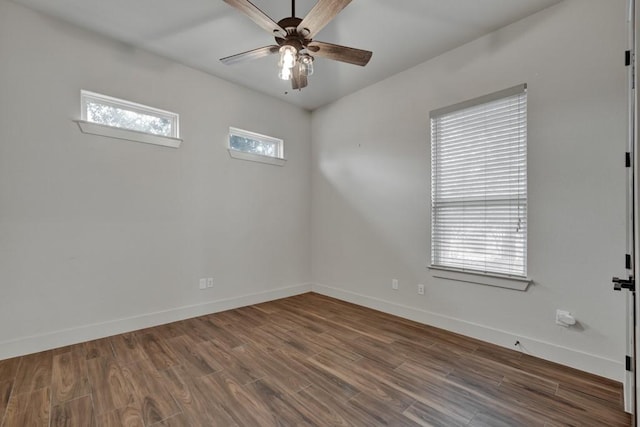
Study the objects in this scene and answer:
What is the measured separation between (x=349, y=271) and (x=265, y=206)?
5.05 feet

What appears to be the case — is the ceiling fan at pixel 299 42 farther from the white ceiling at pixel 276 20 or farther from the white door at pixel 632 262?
the white door at pixel 632 262

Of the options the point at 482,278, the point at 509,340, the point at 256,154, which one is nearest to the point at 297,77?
the point at 256,154

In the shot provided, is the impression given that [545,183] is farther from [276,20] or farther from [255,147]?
[255,147]

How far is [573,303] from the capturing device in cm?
224

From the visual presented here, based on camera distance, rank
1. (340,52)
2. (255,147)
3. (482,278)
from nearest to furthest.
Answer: (340,52), (482,278), (255,147)

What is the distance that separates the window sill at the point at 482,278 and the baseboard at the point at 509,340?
419mm

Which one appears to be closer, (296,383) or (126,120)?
(296,383)

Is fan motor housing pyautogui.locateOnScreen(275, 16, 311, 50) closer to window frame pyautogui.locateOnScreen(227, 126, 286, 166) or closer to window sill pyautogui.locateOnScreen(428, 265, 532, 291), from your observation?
window frame pyautogui.locateOnScreen(227, 126, 286, 166)

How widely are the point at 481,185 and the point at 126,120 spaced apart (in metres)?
3.72

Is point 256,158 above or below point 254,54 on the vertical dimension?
below

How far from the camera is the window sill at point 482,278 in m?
2.48

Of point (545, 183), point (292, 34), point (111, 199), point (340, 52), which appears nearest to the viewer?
point (292, 34)

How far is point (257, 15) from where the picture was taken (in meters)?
1.73

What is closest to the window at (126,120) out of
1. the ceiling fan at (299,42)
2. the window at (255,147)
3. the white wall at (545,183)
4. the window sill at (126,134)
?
the window sill at (126,134)
